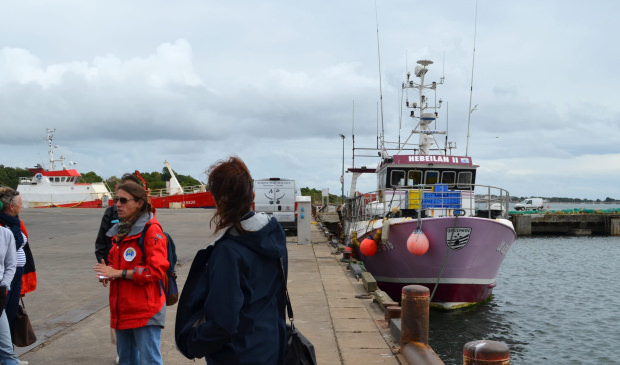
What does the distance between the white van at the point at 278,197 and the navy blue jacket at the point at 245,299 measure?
2098 centimetres

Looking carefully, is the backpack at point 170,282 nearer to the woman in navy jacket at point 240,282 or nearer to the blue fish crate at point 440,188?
the woman in navy jacket at point 240,282

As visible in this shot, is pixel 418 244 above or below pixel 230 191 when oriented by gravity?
below

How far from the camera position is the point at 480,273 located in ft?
43.2

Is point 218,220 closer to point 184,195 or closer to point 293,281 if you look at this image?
point 293,281

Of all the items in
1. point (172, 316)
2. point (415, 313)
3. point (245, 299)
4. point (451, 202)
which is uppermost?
point (451, 202)

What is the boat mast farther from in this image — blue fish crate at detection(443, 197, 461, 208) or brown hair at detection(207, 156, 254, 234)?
brown hair at detection(207, 156, 254, 234)

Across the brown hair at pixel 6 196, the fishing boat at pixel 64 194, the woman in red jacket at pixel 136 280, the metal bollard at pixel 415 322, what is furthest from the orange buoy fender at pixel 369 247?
the fishing boat at pixel 64 194

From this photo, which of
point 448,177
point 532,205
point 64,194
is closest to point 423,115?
point 448,177

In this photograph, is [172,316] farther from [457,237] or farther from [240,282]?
[457,237]

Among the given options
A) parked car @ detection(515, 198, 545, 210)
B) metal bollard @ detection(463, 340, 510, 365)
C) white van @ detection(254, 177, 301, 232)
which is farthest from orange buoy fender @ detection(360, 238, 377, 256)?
parked car @ detection(515, 198, 545, 210)

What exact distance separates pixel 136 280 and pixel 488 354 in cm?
242

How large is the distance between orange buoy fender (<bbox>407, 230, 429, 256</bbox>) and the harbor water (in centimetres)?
178

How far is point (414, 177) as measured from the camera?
1691 cm

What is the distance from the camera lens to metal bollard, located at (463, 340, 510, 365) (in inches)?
132
